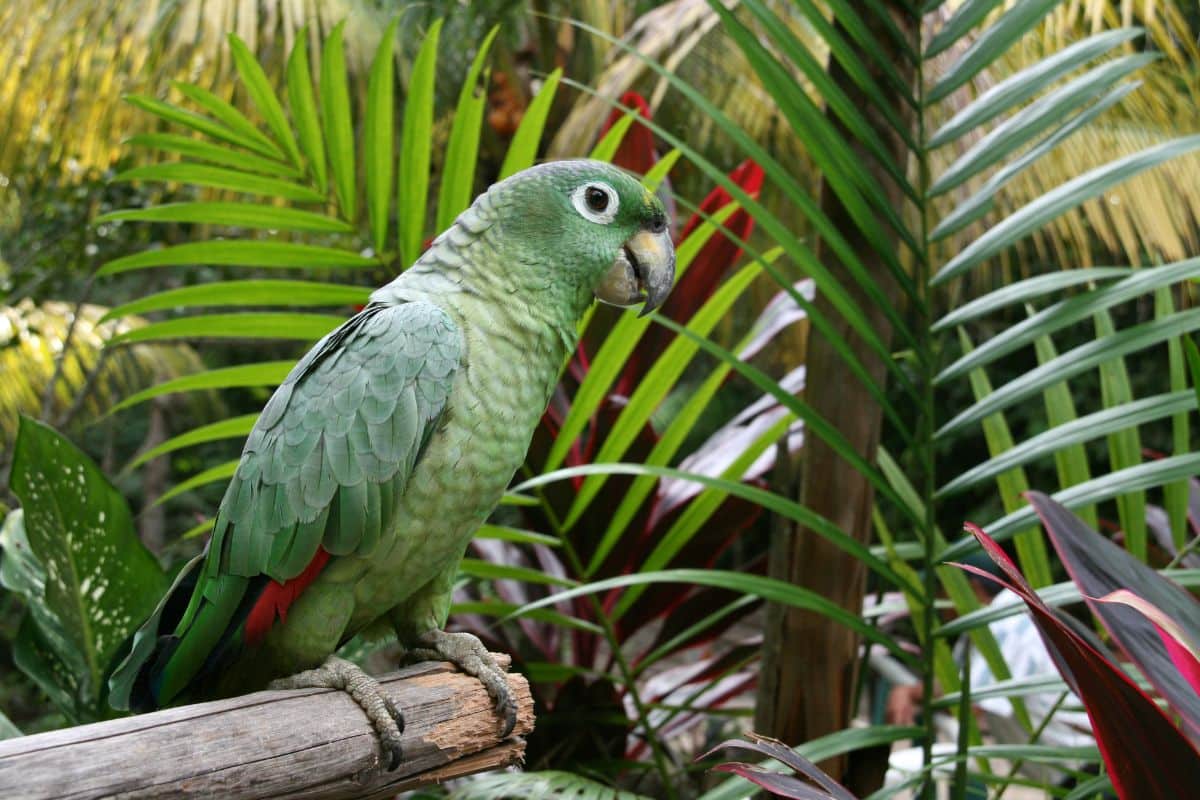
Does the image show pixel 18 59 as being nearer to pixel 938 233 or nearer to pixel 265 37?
pixel 265 37

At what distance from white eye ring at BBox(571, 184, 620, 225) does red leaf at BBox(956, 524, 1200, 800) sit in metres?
0.39

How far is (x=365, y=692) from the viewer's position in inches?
29.2

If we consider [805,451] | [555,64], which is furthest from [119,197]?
[805,451]

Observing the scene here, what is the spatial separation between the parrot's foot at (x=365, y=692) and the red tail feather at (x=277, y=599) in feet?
0.15

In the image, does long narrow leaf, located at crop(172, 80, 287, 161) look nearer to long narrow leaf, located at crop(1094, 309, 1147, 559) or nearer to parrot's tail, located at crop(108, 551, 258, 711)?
parrot's tail, located at crop(108, 551, 258, 711)

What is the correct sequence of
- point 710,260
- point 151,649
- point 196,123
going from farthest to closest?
point 710,260
point 196,123
point 151,649

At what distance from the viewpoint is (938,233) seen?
99 cm

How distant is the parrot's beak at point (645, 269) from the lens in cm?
82

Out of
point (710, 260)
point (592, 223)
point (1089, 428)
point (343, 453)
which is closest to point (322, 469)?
point (343, 453)

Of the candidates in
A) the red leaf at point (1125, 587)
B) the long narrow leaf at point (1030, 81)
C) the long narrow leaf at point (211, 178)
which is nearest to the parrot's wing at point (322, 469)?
the long narrow leaf at point (211, 178)

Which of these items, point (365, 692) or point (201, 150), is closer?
point (365, 692)

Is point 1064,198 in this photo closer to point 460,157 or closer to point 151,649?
point 460,157

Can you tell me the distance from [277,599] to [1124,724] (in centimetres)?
57

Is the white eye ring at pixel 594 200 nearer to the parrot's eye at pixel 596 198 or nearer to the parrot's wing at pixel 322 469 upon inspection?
the parrot's eye at pixel 596 198
